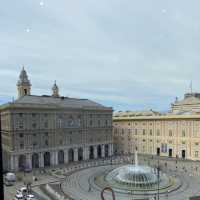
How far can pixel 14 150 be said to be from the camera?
52969 millimetres

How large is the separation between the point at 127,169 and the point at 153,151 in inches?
1229

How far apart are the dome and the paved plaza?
302 centimetres

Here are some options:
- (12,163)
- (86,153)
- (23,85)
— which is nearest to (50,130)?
(12,163)

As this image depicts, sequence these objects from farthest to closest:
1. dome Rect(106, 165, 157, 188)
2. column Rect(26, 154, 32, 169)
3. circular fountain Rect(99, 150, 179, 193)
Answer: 1. column Rect(26, 154, 32, 169)
2. dome Rect(106, 165, 157, 188)
3. circular fountain Rect(99, 150, 179, 193)

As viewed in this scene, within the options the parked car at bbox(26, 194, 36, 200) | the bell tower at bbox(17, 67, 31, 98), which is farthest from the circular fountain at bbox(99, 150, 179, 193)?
the bell tower at bbox(17, 67, 31, 98)

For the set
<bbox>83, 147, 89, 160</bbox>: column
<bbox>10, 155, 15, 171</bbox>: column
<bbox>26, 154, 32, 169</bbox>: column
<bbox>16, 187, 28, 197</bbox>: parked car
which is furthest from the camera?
<bbox>83, 147, 89, 160</bbox>: column

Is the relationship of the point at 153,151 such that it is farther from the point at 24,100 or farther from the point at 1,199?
the point at 1,199

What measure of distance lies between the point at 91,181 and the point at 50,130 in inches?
840

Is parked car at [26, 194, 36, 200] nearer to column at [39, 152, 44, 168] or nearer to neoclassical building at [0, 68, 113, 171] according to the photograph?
neoclassical building at [0, 68, 113, 171]

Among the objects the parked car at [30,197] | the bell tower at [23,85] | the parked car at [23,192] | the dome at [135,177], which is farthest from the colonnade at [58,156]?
the bell tower at [23,85]

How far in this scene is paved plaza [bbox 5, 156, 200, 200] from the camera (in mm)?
35594

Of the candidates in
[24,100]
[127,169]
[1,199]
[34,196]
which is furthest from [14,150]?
[1,199]

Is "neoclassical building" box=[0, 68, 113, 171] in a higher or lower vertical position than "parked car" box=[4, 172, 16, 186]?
higher

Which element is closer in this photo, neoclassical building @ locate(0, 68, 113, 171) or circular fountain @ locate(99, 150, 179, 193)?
circular fountain @ locate(99, 150, 179, 193)
